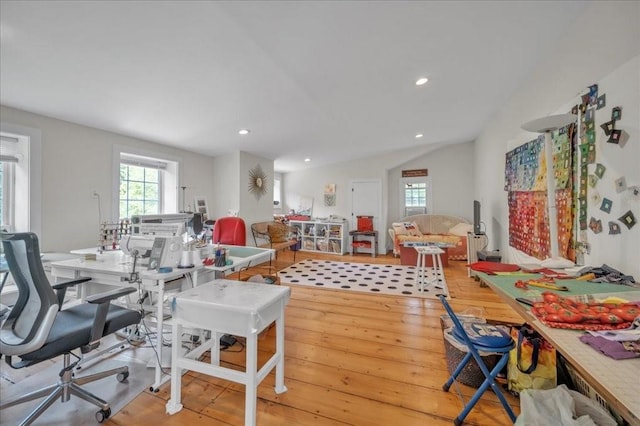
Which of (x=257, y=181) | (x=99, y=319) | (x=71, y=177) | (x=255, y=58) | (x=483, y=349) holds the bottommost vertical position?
(x=483, y=349)

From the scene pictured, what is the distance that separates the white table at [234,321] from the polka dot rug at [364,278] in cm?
216

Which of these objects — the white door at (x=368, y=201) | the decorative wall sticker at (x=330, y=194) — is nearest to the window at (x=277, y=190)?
the decorative wall sticker at (x=330, y=194)

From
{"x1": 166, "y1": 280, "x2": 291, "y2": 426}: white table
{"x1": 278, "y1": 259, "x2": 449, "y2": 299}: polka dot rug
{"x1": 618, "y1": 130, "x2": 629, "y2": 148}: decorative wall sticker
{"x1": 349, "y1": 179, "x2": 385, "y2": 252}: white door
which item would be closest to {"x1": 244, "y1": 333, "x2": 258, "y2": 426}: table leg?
{"x1": 166, "y1": 280, "x2": 291, "y2": 426}: white table

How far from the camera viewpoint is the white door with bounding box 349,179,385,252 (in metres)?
6.28

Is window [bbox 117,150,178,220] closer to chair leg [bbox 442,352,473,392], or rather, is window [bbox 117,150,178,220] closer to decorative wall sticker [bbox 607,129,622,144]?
chair leg [bbox 442,352,473,392]

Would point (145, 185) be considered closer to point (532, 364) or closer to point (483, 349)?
point (483, 349)

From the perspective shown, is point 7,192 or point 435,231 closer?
point 7,192

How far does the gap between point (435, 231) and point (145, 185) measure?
5.79m

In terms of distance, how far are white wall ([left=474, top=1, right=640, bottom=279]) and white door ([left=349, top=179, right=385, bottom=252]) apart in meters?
2.75

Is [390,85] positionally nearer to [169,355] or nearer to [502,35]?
[502,35]

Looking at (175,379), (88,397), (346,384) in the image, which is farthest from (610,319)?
(88,397)

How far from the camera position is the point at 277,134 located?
151 inches

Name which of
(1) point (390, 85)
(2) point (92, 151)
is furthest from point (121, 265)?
(1) point (390, 85)

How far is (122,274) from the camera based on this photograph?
1.77 m
